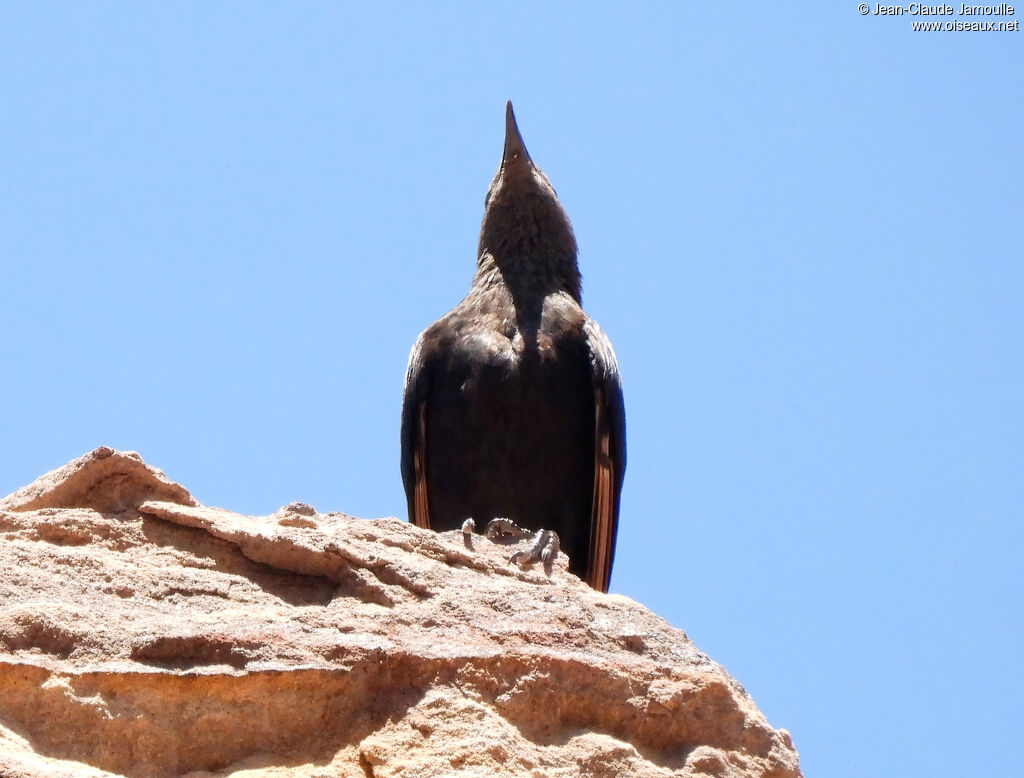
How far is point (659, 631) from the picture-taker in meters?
3.54

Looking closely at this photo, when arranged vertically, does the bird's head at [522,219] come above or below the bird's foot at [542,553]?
above

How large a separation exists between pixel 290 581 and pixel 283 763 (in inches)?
28.1

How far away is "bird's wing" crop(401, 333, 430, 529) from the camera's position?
6914 mm

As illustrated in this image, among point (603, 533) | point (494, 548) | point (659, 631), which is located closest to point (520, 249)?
point (603, 533)

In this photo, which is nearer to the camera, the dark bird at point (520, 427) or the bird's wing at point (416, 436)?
the dark bird at point (520, 427)

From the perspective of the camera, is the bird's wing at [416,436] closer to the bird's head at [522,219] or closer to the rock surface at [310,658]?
the bird's head at [522,219]

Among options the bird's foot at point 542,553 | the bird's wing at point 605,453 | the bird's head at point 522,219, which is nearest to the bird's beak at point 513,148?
the bird's head at point 522,219

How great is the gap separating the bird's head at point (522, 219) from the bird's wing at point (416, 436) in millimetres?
1019

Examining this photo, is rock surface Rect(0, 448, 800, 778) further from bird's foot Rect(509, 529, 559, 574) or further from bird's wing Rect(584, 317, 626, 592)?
bird's wing Rect(584, 317, 626, 592)

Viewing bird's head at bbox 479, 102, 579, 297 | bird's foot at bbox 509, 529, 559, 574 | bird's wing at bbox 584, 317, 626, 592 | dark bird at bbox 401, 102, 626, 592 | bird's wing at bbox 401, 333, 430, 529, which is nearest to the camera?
bird's foot at bbox 509, 529, 559, 574

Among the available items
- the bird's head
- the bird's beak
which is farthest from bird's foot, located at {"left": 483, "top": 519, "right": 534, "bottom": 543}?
the bird's beak

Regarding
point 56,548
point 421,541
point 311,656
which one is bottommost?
point 311,656

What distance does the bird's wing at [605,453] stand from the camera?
6473 mm

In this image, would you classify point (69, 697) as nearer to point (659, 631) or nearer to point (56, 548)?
point (56, 548)
